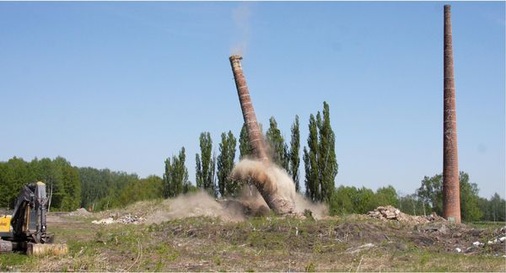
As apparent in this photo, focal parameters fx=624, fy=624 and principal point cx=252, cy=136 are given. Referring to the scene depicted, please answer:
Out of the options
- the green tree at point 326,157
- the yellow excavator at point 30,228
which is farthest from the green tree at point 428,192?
the yellow excavator at point 30,228

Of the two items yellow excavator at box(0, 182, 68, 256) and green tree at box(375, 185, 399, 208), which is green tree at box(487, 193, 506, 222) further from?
yellow excavator at box(0, 182, 68, 256)

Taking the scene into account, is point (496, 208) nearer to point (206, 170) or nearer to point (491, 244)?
point (206, 170)

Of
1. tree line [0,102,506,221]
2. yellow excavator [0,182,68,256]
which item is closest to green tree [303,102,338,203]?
tree line [0,102,506,221]

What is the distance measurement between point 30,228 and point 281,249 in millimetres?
6724

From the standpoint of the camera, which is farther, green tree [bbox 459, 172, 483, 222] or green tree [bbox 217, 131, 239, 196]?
green tree [bbox 459, 172, 483, 222]

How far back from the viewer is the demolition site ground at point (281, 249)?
13.5 m

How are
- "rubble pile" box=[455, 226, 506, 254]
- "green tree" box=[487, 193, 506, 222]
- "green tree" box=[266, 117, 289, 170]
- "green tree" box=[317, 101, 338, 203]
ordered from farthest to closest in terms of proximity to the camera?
"green tree" box=[487, 193, 506, 222] < "green tree" box=[266, 117, 289, 170] < "green tree" box=[317, 101, 338, 203] < "rubble pile" box=[455, 226, 506, 254]

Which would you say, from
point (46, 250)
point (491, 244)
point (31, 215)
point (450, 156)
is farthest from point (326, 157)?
point (46, 250)

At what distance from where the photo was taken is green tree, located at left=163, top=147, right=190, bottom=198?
5003 centimetres

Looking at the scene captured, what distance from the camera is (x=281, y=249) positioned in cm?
1719

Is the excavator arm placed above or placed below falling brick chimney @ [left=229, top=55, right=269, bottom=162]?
below

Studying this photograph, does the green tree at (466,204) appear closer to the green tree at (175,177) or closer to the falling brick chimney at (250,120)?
the green tree at (175,177)

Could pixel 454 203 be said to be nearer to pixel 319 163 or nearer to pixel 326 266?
pixel 319 163

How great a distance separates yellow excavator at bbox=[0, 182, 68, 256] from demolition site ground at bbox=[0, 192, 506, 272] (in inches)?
16.5
